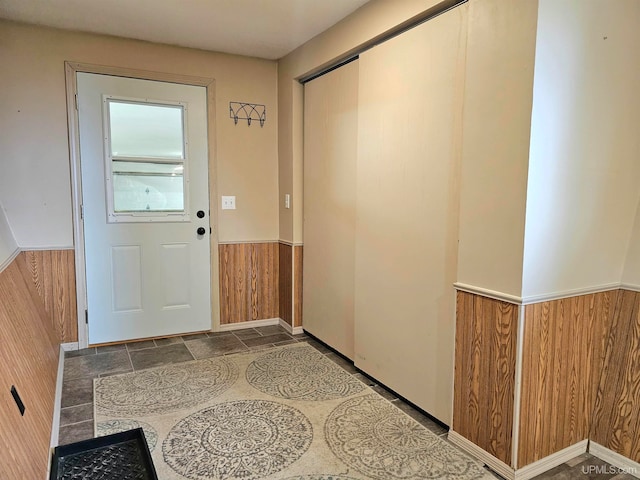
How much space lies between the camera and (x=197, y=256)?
3670 mm

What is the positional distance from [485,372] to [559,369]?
336mm

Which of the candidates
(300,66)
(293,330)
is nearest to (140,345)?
(293,330)

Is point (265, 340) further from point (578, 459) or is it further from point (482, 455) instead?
point (578, 459)

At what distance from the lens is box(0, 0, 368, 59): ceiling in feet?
8.69

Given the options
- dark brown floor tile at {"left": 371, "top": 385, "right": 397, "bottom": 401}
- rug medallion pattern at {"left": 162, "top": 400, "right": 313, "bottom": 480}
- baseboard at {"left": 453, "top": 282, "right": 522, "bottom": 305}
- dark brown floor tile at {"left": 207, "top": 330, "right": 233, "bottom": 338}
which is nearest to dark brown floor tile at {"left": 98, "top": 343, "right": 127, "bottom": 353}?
dark brown floor tile at {"left": 207, "top": 330, "right": 233, "bottom": 338}

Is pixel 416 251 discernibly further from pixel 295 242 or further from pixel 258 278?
pixel 258 278

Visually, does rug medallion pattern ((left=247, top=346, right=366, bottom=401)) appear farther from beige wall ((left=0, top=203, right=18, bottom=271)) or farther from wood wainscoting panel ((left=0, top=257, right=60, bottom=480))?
beige wall ((left=0, top=203, right=18, bottom=271))

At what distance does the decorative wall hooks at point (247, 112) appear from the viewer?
3.70m

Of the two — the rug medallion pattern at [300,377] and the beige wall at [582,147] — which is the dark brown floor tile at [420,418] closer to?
the rug medallion pattern at [300,377]

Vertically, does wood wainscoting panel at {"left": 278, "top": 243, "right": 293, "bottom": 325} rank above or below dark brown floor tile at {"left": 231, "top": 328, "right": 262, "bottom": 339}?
above

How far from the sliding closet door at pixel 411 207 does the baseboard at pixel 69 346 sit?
2.30 m

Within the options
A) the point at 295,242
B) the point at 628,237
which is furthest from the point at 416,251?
the point at 295,242

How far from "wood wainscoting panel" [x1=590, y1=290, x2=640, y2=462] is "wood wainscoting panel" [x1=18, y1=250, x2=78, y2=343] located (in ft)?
11.7

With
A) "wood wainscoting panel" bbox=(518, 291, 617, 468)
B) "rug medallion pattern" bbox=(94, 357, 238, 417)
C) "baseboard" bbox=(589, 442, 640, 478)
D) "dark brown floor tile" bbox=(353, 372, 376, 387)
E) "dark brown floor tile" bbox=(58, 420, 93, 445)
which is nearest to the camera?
"wood wainscoting panel" bbox=(518, 291, 617, 468)
